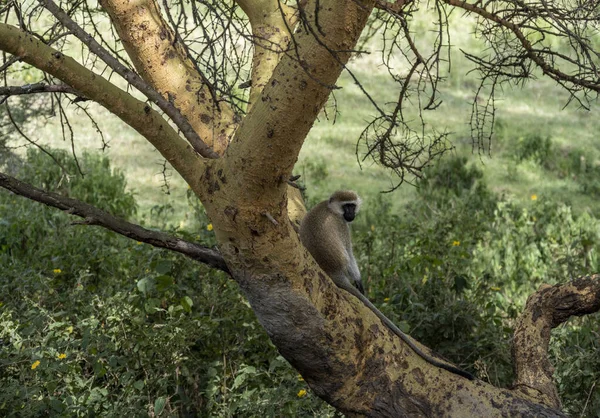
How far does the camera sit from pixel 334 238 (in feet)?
14.4

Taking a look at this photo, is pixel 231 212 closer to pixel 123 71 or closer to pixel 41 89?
pixel 123 71

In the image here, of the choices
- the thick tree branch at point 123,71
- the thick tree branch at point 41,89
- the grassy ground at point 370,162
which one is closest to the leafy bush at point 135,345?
the thick tree branch at point 123,71

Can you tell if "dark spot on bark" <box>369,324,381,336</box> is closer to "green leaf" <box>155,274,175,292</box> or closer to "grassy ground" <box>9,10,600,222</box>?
"green leaf" <box>155,274,175,292</box>

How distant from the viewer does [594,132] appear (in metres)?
11.0

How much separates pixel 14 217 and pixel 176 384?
2843 mm

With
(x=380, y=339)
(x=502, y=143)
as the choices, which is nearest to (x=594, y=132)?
(x=502, y=143)

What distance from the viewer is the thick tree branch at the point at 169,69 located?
371 cm

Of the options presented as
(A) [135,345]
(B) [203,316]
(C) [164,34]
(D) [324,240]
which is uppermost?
(C) [164,34]

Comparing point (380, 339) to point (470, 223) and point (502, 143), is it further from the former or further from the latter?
point (502, 143)

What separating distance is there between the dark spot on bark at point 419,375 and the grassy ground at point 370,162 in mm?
4823

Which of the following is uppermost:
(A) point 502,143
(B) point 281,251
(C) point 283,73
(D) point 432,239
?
(A) point 502,143

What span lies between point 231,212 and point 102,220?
23.4 inches

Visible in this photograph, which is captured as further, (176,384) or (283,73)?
(176,384)

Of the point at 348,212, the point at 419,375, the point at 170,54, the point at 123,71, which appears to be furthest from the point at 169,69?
the point at 419,375
